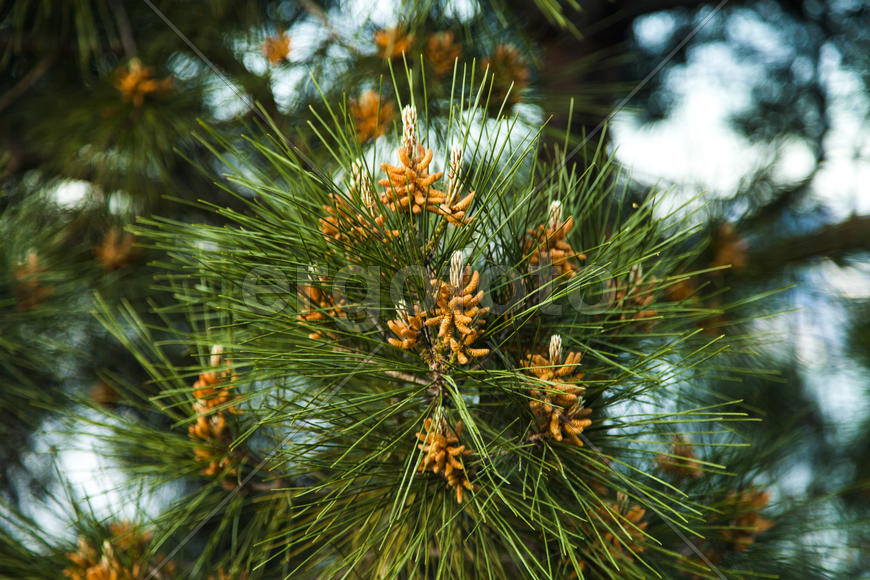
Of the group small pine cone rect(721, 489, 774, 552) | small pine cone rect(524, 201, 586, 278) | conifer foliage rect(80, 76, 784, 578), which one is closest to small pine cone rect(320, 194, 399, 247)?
conifer foliage rect(80, 76, 784, 578)

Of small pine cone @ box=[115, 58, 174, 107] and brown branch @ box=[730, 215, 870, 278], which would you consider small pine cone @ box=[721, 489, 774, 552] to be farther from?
small pine cone @ box=[115, 58, 174, 107]

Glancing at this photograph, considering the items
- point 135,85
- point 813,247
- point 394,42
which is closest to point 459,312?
point 394,42

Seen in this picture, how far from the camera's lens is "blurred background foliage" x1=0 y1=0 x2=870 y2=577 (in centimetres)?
100

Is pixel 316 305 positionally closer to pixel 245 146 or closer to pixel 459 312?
pixel 459 312

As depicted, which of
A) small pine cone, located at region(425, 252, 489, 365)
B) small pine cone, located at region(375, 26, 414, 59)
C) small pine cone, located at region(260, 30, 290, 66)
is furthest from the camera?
small pine cone, located at region(260, 30, 290, 66)

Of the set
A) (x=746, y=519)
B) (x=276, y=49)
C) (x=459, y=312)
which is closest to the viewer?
(x=459, y=312)

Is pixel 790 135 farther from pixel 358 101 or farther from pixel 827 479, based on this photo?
pixel 358 101

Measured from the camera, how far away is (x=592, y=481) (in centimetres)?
58

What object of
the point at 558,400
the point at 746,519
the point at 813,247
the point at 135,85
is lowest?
the point at 746,519

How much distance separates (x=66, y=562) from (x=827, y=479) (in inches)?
57.0

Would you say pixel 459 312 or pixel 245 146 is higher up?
pixel 245 146

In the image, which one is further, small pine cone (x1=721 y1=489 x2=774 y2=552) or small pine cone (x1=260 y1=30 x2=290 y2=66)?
small pine cone (x1=260 y1=30 x2=290 y2=66)

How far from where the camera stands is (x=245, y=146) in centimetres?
125

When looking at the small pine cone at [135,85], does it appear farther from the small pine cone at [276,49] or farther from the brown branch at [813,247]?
the brown branch at [813,247]
